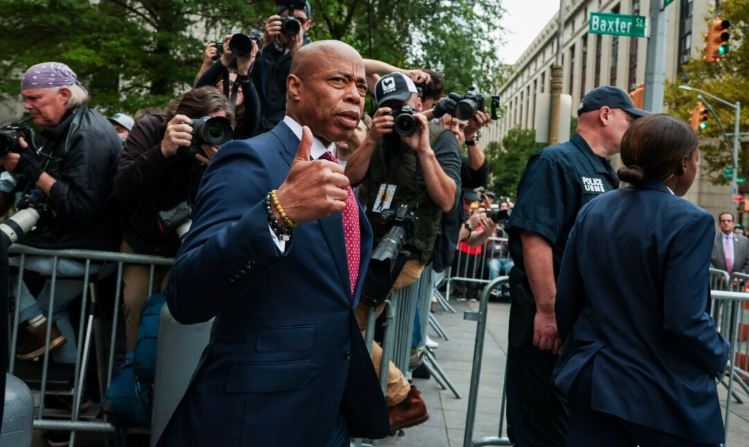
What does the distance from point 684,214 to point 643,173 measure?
0.25 m

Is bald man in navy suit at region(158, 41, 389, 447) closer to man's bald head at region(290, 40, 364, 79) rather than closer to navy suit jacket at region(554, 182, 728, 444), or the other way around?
man's bald head at region(290, 40, 364, 79)

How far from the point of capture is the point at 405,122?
14.8 feet

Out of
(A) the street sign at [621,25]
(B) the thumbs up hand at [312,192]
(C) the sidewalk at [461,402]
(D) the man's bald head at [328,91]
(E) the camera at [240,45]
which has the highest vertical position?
(A) the street sign at [621,25]

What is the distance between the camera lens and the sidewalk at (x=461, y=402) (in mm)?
5645

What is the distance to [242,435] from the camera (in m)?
2.25

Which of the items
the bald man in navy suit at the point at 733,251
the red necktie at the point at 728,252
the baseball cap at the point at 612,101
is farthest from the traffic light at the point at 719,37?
the baseball cap at the point at 612,101

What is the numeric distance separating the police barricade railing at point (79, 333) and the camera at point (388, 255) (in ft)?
3.58

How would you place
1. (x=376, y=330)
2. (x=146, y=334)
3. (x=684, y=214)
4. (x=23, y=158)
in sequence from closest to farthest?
(x=684, y=214) → (x=146, y=334) → (x=23, y=158) → (x=376, y=330)

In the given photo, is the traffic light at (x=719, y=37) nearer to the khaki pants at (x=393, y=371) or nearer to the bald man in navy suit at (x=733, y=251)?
the bald man in navy suit at (x=733, y=251)

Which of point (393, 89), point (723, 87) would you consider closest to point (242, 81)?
point (393, 89)

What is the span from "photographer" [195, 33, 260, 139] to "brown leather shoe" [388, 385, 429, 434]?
1.79 metres

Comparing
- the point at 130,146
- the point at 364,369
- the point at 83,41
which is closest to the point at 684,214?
the point at 364,369

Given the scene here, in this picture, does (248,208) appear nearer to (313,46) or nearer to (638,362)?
(313,46)

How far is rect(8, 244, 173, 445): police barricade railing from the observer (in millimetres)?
4383
